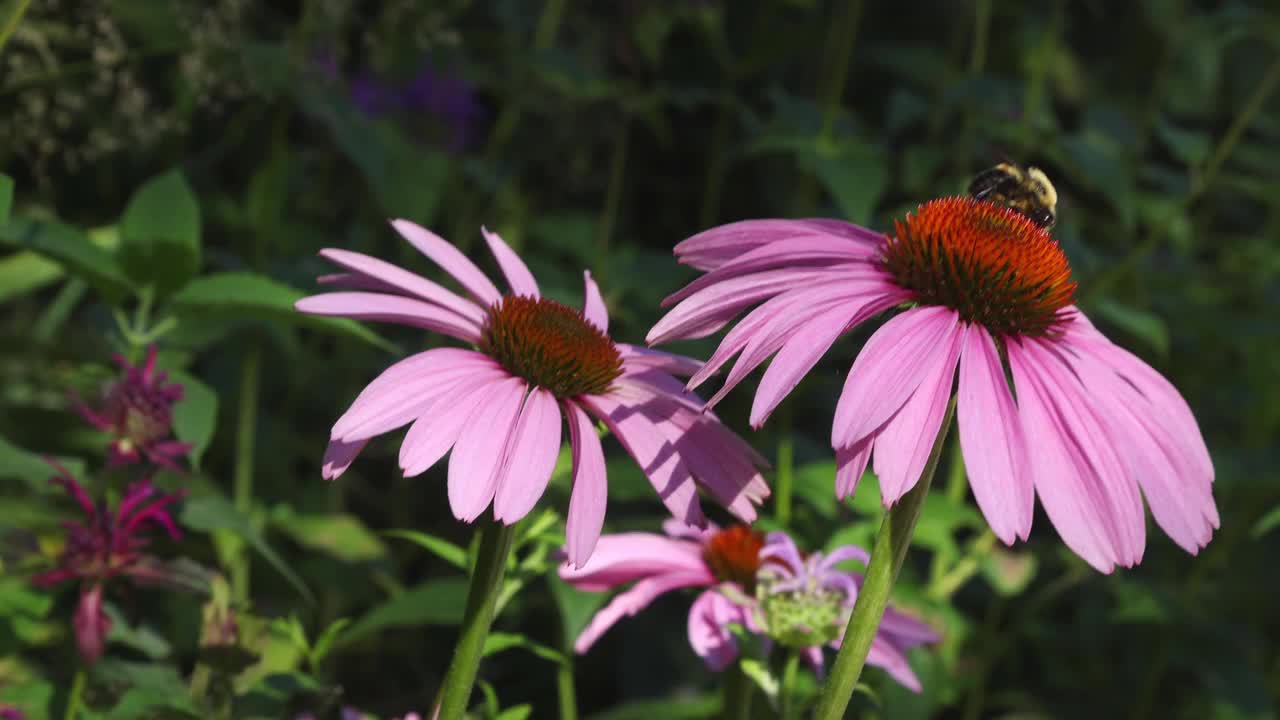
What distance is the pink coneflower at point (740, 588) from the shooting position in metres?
0.83

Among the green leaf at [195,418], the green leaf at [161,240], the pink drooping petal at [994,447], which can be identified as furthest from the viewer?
the green leaf at [161,240]

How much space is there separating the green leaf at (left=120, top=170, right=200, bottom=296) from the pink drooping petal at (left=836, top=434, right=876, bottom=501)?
718 millimetres

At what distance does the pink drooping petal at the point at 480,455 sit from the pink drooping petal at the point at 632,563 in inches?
10.0

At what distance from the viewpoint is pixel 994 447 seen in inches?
22.9

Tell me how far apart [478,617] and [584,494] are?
0.08 metres

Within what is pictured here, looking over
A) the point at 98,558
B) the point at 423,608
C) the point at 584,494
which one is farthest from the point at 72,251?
the point at 584,494

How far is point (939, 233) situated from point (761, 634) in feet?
0.98

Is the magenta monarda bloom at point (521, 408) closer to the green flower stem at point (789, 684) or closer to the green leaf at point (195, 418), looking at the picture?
the green flower stem at point (789, 684)

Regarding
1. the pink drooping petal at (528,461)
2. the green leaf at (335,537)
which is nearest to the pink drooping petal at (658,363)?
the pink drooping petal at (528,461)

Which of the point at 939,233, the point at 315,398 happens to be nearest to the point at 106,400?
the point at 939,233

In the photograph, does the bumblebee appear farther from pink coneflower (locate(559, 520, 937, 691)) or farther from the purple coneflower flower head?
the purple coneflower flower head

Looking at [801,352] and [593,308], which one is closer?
[801,352]

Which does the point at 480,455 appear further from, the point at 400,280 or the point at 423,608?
the point at 423,608

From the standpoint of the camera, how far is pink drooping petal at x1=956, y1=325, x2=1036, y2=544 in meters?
0.55
